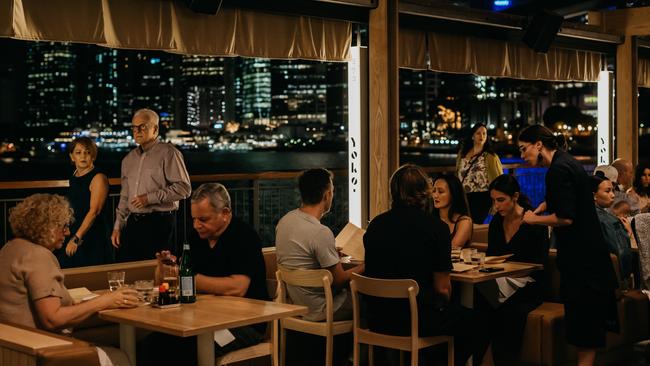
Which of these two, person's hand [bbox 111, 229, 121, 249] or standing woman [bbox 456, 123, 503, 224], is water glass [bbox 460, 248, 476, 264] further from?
standing woman [bbox 456, 123, 503, 224]

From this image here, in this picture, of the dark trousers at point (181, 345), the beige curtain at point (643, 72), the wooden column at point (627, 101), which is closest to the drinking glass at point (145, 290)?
the dark trousers at point (181, 345)

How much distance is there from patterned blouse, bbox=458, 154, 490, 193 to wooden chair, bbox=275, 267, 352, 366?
404 cm

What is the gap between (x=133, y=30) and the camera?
6680 mm

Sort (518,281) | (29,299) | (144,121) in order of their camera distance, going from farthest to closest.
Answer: (144,121) < (518,281) < (29,299)

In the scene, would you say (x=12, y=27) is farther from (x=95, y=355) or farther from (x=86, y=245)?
(x=95, y=355)

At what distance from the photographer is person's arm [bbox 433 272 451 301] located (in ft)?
16.0

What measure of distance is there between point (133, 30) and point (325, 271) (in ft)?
9.19

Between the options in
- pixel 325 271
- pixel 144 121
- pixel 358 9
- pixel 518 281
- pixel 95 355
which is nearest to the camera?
pixel 95 355

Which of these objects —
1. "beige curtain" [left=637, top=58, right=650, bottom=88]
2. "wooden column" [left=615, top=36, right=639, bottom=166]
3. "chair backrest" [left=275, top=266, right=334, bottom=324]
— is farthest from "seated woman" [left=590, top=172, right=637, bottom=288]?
"beige curtain" [left=637, top=58, right=650, bottom=88]

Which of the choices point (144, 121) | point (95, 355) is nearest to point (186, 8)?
point (144, 121)

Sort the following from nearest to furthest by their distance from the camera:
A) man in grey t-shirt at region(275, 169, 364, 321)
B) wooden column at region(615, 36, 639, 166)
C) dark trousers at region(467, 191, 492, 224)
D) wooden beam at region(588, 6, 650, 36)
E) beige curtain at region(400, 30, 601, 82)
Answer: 1. man in grey t-shirt at region(275, 169, 364, 321)
2. beige curtain at region(400, 30, 601, 82)
3. dark trousers at region(467, 191, 492, 224)
4. wooden beam at region(588, 6, 650, 36)
5. wooden column at region(615, 36, 639, 166)

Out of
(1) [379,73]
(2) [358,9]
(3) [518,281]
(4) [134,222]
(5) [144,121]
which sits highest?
(2) [358,9]

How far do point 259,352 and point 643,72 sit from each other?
9.38m

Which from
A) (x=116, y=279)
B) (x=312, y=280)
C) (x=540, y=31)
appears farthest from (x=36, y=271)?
(x=540, y=31)
